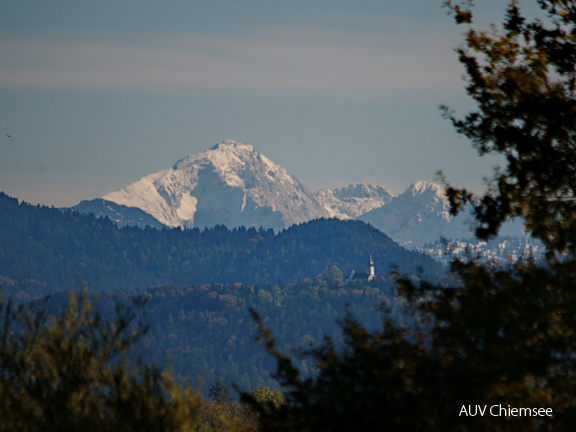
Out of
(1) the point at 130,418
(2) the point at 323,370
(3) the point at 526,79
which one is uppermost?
(3) the point at 526,79

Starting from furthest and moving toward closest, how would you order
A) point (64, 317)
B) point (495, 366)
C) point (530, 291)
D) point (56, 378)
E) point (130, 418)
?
point (64, 317)
point (56, 378)
point (130, 418)
point (530, 291)
point (495, 366)

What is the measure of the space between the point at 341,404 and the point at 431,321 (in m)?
3.16

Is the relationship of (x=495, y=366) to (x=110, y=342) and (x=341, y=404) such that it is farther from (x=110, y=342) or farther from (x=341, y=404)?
(x=110, y=342)

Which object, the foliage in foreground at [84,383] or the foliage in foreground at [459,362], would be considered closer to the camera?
the foliage in foreground at [459,362]

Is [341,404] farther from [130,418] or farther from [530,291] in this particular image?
[130,418]

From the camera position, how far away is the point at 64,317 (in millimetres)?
28344

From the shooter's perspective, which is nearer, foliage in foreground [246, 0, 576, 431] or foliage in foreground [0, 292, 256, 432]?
foliage in foreground [246, 0, 576, 431]

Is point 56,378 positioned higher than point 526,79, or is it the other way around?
point 526,79

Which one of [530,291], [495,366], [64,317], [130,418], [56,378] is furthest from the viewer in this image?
[64,317]

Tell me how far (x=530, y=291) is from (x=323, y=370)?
4.80 m

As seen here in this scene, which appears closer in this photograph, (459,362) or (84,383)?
(459,362)

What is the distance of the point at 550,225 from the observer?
26453 millimetres

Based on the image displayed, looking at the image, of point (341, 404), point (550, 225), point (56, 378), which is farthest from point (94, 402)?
point (550, 225)

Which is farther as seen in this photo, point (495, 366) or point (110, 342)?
point (110, 342)
